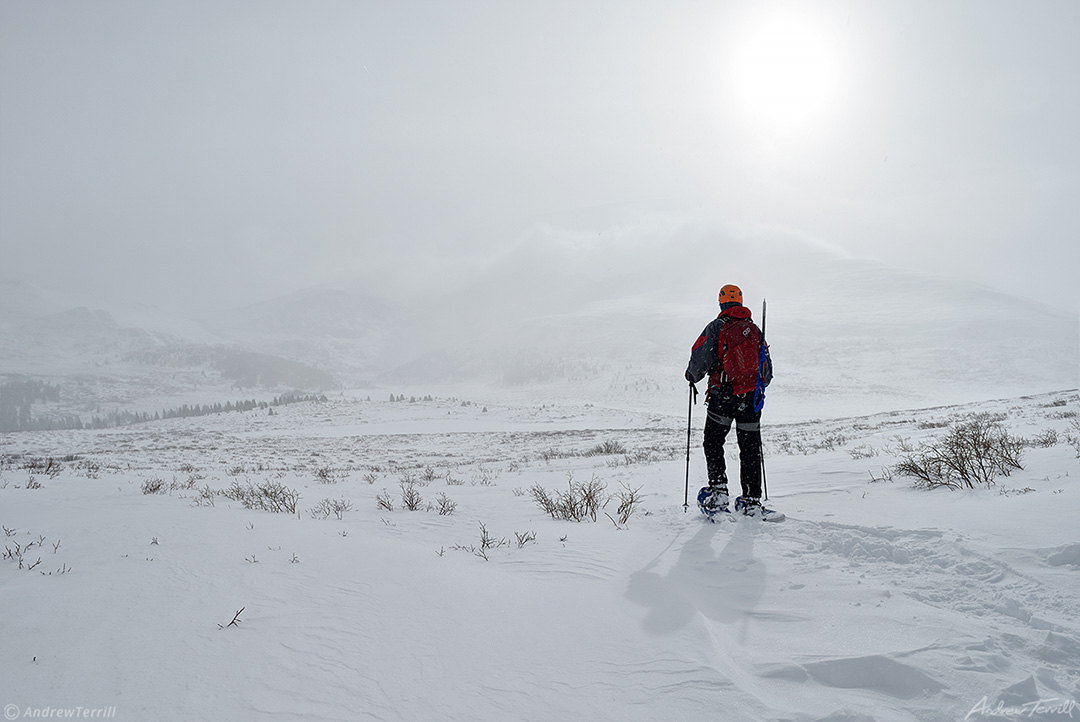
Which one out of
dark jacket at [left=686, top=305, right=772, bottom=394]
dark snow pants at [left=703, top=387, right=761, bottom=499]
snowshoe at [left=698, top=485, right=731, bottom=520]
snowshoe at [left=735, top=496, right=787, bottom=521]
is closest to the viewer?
snowshoe at [left=735, top=496, right=787, bottom=521]

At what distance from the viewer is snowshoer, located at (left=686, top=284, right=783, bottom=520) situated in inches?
237

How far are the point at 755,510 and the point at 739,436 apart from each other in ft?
2.96

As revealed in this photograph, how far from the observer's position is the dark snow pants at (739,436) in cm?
602

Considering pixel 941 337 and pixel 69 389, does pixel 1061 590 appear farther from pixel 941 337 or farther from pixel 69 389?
pixel 69 389

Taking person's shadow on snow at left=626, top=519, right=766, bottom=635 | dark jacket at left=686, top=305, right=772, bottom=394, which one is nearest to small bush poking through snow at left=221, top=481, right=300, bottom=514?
person's shadow on snow at left=626, top=519, right=766, bottom=635

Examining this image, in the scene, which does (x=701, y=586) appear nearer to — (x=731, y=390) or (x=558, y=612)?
(x=558, y=612)

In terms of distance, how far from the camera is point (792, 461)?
10.3 m

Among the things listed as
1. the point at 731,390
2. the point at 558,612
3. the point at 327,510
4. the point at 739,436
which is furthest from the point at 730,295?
the point at 327,510

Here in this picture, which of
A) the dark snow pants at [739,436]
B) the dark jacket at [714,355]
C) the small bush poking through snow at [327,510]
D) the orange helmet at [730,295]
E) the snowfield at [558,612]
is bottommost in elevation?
the small bush poking through snow at [327,510]

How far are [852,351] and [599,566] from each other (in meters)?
108

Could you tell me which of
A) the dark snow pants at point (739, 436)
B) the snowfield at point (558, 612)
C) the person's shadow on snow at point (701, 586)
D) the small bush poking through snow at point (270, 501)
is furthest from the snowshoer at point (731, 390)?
the small bush poking through snow at point (270, 501)

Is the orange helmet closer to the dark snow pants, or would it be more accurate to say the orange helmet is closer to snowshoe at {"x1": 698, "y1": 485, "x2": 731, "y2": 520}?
the dark snow pants

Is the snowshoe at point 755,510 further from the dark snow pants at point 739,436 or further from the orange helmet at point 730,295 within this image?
the orange helmet at point 730,295

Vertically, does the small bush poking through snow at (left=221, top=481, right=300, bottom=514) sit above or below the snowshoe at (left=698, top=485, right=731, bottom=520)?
below
